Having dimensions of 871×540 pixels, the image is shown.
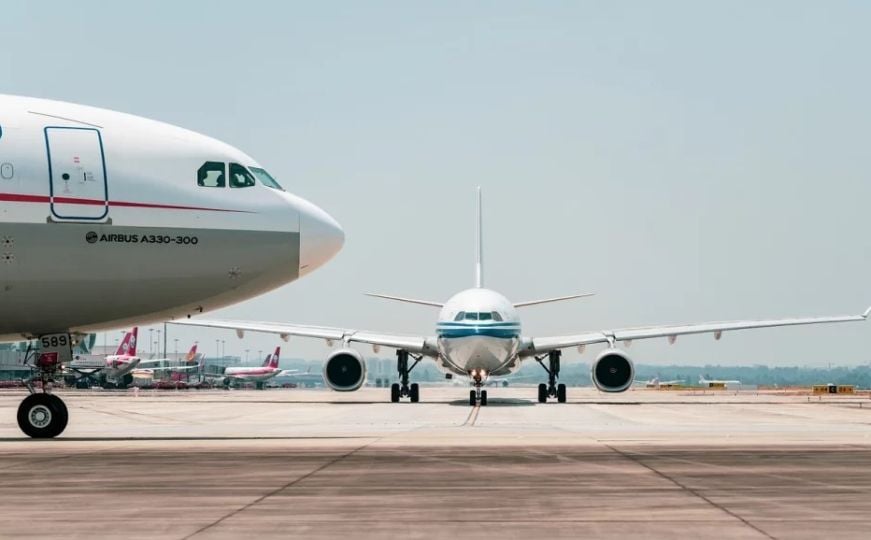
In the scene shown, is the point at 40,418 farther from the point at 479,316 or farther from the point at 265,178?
the point at 479,316

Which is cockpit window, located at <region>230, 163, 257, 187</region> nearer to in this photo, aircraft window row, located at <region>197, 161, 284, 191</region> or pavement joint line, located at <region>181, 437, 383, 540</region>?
aircraft window row, located at <region>197, 161, 284, 191</region>

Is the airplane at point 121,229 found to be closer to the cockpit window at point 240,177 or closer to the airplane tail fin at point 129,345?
the cockpit window at point 240,177

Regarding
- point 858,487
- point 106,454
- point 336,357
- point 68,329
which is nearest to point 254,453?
point 106,454

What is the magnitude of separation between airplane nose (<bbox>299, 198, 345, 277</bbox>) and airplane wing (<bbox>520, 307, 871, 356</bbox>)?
76.4ft

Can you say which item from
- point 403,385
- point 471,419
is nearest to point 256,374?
point 403,385

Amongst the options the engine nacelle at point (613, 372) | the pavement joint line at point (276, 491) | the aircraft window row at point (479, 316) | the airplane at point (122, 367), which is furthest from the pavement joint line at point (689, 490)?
the airplane at point (122, 367)

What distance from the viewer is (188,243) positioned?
63.4ft

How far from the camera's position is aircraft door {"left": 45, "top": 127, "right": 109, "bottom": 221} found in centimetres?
1842

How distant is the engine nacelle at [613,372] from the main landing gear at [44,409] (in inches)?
942

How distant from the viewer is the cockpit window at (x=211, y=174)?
1969 centimetres

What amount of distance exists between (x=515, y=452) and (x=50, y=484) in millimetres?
6625

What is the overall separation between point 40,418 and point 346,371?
2144 centimetres

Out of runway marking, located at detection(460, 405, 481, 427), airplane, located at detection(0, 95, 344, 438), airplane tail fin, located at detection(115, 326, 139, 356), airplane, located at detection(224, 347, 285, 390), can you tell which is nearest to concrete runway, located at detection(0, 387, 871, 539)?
airplane, located at detection(0, 95, 344, 438)

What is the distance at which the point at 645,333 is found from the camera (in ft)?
146
